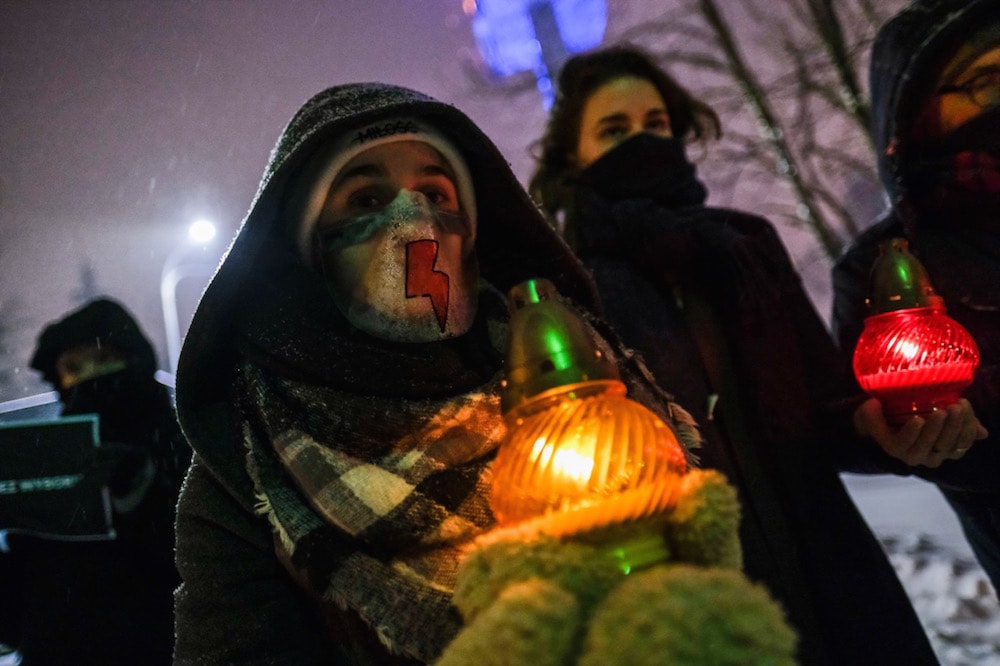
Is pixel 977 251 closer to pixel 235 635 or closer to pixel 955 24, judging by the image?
pixel 955 24

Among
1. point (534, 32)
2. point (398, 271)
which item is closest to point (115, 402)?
point (398, 271)

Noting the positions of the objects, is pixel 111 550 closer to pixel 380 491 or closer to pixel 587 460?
pixel 380 491

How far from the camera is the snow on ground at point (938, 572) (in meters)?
2.94

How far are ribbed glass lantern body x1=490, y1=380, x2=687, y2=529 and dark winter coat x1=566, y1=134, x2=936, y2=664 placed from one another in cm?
102

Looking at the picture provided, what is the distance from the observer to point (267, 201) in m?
1.40

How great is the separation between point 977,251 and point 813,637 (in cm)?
134

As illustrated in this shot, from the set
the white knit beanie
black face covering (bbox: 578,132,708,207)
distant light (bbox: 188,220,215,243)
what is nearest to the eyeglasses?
black face covering (bbox: 578,132,708,207)

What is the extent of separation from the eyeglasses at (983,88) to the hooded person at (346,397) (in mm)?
1535

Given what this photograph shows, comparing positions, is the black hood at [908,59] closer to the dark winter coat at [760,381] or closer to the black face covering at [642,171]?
the dark winter coat at [760,381]

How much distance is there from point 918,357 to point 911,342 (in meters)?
0.03

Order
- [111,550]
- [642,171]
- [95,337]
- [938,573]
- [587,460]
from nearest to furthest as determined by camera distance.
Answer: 1. [587,460]
2. [642,171]
3. [111,550]
4. [95,337]
5. [938,573]

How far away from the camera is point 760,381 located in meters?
1.72

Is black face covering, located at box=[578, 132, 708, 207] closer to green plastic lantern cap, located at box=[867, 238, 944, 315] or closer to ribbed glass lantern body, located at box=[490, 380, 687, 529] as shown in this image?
green plastic lantern cap, located at box=[867, 238, 944, 315]

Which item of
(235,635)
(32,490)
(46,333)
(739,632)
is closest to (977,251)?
(739,632)
